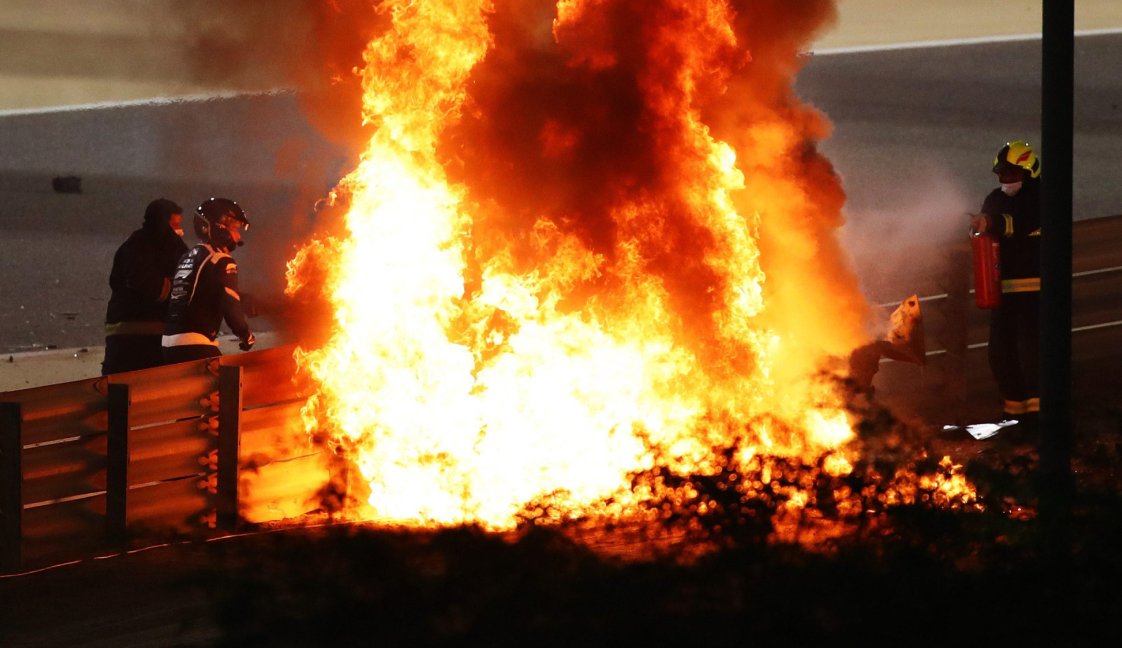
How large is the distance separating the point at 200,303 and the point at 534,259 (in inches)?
91.0

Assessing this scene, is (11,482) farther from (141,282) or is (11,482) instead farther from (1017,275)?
(1017,275)

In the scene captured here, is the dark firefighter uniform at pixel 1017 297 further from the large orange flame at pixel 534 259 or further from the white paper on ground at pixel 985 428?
the large orange flame at pixel 534 259

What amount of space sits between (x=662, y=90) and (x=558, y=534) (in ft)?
13.3

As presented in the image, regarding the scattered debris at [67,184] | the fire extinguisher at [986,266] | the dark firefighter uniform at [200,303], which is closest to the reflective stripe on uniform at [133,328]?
the dark firefighter uniform at [200,303]

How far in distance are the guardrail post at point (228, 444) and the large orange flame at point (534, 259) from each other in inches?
21.0

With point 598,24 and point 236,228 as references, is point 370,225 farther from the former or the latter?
point 598,24

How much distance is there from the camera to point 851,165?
94.8ft

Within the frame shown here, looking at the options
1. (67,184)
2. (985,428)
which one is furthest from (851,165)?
(985,428)

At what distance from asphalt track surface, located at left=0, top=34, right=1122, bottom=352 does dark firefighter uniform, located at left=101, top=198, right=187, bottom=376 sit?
3093 mm

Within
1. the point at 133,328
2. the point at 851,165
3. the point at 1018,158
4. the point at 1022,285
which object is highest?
the point at 851,165

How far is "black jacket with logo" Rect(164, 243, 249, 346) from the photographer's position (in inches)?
340

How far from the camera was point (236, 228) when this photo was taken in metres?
8.75

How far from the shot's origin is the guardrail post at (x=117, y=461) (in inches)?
279

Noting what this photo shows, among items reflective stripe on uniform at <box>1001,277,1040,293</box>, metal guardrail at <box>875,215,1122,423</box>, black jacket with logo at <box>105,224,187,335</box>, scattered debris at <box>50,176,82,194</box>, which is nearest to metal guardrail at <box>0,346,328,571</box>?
black jacket with logo at <box>105,224,187,335</box>
